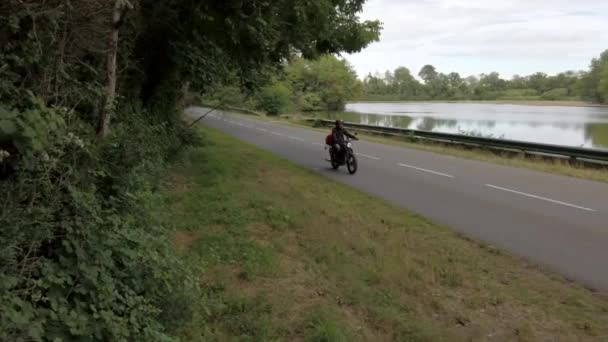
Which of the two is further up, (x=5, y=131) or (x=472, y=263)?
(x=5, y=131)

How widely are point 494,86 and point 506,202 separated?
381ft

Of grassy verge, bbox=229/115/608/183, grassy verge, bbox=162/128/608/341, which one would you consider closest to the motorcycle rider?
grassy verge, bbox=162/128/608/341

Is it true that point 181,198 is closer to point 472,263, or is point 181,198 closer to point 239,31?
point 239,31

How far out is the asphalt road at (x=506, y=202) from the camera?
6719 mm

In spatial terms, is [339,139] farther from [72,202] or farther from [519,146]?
[72,202]

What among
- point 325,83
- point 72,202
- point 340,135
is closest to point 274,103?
point 325,83

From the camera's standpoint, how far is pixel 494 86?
11600 centimetres

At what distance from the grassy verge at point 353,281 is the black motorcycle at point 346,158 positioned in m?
4.95

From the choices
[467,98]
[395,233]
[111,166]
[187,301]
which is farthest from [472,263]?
[467,98]

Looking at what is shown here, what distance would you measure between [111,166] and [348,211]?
501 cm

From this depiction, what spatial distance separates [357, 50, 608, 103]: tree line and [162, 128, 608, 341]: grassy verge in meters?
79.0

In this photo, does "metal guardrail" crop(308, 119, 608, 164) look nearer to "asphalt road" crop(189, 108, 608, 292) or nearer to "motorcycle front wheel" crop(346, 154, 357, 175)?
"asphalt road" crop(189, 108, 608, 292)

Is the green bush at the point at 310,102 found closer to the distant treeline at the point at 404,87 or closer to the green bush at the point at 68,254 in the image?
the distant treeline at the point at 404,87

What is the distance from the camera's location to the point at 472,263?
247 inches
